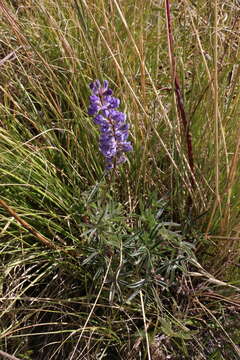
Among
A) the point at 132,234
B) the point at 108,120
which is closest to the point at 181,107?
the point at 108,120

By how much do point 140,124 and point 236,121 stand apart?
0.30 meters

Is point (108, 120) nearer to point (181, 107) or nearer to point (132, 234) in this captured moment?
point (181, 107)

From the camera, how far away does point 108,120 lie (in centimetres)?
110

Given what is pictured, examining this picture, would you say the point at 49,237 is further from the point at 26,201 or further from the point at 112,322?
the point at 112,322

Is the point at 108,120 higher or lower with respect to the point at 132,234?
higher

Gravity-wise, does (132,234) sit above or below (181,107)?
below

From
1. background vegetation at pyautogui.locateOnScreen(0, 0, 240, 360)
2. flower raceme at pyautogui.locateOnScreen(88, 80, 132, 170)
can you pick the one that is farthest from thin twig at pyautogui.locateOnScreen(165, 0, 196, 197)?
flower raceme at pyautogui.locateOnScreen(88, 80, 132, 170)

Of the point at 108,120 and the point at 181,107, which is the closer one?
the point at 108,120

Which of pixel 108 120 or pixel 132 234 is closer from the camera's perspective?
pixel 108 120

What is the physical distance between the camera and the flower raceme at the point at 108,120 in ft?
3.58

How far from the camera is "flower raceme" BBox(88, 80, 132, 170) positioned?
1.09 meters

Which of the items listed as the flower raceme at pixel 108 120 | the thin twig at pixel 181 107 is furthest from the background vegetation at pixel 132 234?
the flower raceme at pixel 108 120

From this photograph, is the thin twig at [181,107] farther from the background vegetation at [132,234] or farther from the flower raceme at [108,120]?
the flower raceme at [108,120]

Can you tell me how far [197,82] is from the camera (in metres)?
1.57
